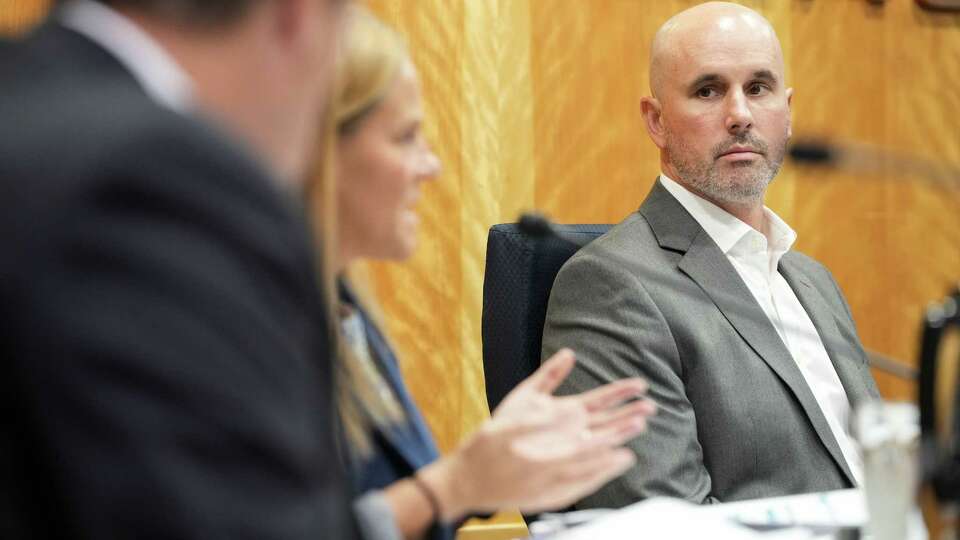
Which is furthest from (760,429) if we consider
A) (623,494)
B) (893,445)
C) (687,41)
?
(893,445)

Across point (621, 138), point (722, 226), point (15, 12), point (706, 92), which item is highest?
point (15, 12)

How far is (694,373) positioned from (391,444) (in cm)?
82

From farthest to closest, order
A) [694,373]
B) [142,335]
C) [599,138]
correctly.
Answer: [599,138]
[694,373]
[142,335]

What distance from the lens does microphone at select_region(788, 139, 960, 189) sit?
3.61ft

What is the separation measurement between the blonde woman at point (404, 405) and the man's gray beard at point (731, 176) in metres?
1.05

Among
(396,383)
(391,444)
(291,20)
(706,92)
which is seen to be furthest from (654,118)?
(291,20)

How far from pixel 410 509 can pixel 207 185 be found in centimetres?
79

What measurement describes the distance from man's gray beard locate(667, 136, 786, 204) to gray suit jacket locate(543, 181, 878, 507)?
0.85ft

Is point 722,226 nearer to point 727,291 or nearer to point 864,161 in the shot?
point 727,291

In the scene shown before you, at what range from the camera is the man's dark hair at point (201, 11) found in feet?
2.15

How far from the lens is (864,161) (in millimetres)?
1108

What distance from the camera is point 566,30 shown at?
343 centimetres

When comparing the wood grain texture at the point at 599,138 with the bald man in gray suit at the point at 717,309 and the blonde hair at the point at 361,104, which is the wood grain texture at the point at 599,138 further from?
the blonde hair at the point at 361,104

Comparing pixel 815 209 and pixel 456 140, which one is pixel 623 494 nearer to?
pixel 456 140
